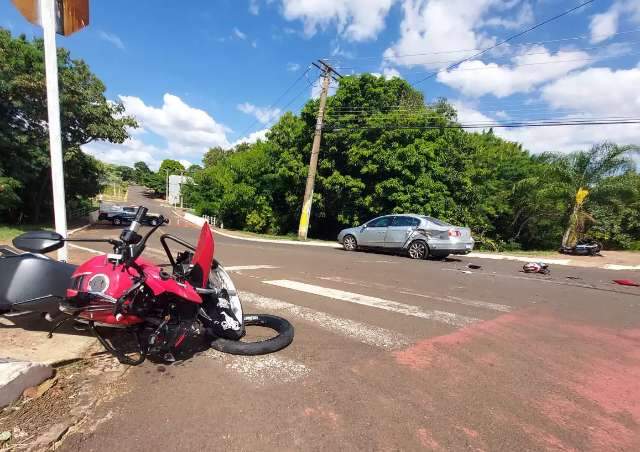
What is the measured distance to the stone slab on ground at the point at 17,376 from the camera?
8.66 ft

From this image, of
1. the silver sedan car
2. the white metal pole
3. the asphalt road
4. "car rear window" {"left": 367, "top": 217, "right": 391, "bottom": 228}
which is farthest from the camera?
"car rear window" {"left": 367, "top": 217, "right": 391, "bottom": 228}

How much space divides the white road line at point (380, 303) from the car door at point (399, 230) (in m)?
6.47

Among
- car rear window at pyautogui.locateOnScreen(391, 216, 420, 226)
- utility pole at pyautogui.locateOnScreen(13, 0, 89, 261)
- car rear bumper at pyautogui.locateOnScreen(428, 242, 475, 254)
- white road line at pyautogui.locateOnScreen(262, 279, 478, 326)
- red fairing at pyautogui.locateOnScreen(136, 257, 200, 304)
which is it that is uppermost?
utility pole at pyautogui.locateOnScreen(13, 0, 89, 261)

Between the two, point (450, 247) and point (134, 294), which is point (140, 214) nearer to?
point (134, 294)

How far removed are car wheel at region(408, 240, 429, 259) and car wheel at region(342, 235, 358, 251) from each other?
2.55m

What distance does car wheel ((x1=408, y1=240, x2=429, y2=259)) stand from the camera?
1245 centimetres

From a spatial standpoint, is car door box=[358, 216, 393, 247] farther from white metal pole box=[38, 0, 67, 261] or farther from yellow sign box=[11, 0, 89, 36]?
yellow sign box=[11, 0, 89, 36]

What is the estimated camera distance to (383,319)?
5094 millimetres

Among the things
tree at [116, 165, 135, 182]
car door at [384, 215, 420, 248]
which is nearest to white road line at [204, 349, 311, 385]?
car door at [384, 215, 420, 248]

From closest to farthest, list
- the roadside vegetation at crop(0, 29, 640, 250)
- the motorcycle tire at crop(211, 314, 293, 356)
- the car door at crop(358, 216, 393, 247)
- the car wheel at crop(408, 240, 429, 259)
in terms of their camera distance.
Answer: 1. the motorcycle tire at crop(211, 314, 293, 356)
2. the car wheel at crop(408, 240, 429, 259)
3. the car door at crop(358, 216, 393, 247)
4. the roadside vegetation at crop(0, 29, 640, 250)

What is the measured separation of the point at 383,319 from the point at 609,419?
104 inches

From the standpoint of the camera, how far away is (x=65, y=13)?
484 cm

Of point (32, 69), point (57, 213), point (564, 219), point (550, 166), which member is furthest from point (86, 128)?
point (564, 219)

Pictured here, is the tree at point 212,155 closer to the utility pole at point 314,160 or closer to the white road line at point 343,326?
the utility pole at point 314,160
